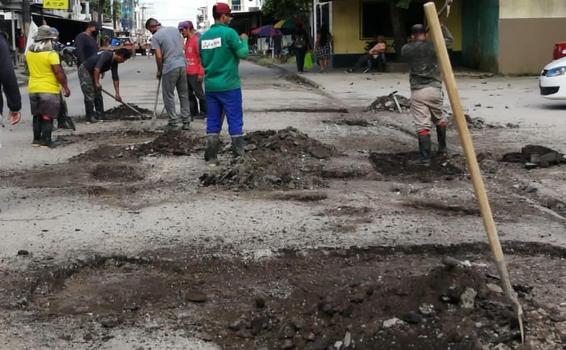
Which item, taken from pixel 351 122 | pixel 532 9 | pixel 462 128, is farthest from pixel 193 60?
pixel 532 9

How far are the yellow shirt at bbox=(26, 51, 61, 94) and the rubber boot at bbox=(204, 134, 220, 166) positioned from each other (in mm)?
2827

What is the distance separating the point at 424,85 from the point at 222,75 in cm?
247

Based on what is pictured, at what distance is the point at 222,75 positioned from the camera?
9016 mm

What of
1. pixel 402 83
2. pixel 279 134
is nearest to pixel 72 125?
pixel 279 134

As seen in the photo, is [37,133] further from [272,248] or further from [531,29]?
[531,29]

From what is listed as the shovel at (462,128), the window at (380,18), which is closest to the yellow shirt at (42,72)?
the shovel at (462,128)

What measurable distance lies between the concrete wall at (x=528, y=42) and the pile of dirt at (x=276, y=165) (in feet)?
56.4

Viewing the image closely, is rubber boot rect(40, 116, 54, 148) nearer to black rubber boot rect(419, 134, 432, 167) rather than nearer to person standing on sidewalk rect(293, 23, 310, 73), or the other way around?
black rubber boot rect(419, 134, 432, 167)

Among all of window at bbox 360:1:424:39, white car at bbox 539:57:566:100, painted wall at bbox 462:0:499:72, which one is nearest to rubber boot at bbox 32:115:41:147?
white car at bbox 539:57:566:100

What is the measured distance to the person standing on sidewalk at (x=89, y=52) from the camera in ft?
43.9

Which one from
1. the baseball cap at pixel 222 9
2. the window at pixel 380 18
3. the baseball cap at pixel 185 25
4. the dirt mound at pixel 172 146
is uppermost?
the window at pixel 380 18

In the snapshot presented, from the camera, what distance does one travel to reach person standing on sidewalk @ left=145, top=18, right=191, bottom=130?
12.3 meters

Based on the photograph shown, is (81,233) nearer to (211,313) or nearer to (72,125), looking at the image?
(211,313)

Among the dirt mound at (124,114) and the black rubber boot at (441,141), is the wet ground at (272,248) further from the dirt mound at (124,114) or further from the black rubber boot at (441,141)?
the dirt mound at (124,114)
